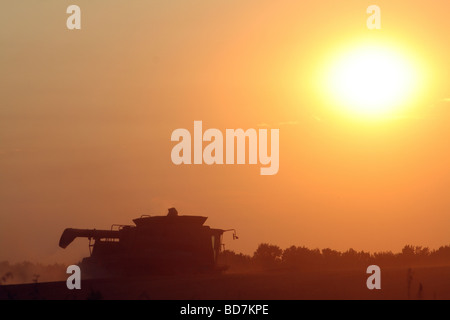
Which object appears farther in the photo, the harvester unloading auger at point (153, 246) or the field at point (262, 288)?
the harvester unloading auger at point (153, 246)

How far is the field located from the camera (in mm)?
30461

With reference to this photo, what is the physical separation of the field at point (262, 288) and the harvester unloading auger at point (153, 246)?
30.2 feet

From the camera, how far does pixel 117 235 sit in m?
49.9

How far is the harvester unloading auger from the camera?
48.6 meters

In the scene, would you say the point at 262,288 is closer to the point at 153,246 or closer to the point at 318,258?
the point at 153,246

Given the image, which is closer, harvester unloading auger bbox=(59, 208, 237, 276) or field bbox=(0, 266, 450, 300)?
field bbox=(0, 266, 450, 300)

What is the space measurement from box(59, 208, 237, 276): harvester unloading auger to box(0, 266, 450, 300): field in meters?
9.20

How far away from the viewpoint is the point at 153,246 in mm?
48656

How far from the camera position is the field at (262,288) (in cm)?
3046

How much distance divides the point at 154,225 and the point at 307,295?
1951 cm

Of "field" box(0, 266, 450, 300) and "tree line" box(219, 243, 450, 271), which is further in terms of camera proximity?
"tree line" box(219, 243, 450, 271)

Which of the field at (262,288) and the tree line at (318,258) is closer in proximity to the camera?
the field at (262,288)

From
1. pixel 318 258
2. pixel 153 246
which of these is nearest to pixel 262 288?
pixel 153 246

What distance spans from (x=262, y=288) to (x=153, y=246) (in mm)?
16613
